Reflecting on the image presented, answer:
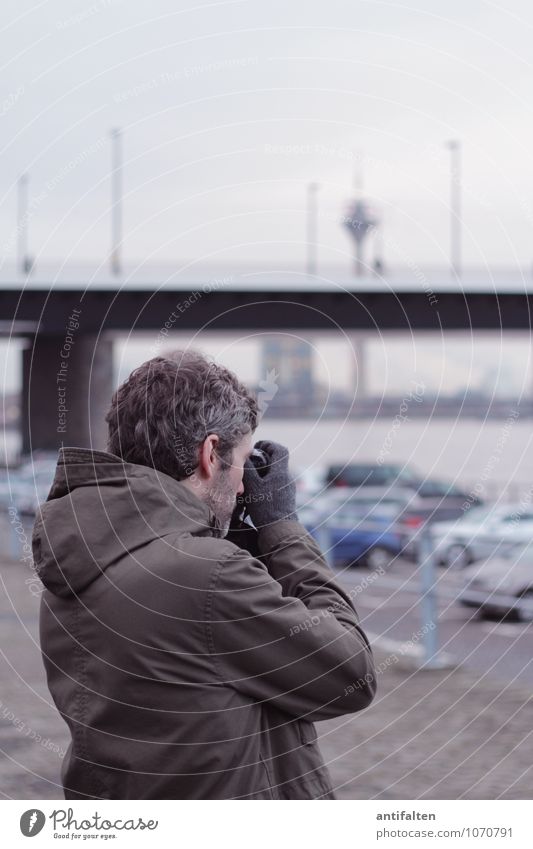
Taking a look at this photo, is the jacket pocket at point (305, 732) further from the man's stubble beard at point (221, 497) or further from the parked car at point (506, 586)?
the parked car at point (506, 586)

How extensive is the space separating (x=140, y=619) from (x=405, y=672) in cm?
656

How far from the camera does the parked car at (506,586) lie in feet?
36.1

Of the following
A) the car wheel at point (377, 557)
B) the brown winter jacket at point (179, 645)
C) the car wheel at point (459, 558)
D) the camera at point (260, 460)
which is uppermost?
the camera at point (260, 460)

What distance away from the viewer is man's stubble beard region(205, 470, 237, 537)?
1.93 meters

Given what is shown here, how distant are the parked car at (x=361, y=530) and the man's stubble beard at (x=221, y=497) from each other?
9.02 meters

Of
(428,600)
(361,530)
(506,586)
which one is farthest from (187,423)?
(361,530)

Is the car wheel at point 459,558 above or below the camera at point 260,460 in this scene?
below

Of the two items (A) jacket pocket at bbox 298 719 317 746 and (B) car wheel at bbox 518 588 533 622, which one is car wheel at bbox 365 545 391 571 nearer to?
(B) car wheel at bbox 518 588 533 622

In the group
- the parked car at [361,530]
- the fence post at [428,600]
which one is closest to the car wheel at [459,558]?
the parked car at [361,530]

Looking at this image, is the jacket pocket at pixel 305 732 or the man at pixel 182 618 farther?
the jacket pocket at pixel 305 732

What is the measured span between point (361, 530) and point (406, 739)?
854cm

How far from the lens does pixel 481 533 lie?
14719 mm

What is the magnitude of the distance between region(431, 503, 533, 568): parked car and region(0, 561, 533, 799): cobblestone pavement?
522 cm

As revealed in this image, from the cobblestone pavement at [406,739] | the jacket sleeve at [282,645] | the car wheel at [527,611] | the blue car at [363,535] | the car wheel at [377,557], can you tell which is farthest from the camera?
the car wheel at [377,557]
